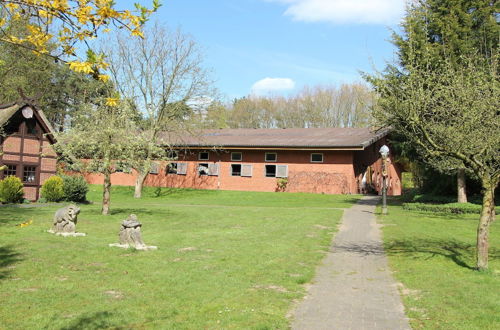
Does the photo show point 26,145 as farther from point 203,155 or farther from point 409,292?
point 409,292

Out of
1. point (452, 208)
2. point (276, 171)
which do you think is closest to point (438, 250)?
point (452, 208)

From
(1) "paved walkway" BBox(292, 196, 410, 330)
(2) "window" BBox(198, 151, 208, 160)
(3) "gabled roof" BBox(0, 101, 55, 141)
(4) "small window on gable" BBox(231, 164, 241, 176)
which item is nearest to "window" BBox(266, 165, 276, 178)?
(4) "small window on gable" BBox(231, 164, 241, 176)

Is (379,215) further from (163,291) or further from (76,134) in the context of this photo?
(163,291)

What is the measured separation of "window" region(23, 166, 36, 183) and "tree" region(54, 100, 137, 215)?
35.2 feet

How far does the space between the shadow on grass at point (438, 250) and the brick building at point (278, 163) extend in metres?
18.6

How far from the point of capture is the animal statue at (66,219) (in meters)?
12.5

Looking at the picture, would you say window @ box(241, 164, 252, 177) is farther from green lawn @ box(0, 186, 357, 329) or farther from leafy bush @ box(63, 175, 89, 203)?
green lawn @ box(0, 186, 357, 329)

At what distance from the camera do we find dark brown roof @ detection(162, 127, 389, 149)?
1299 inches

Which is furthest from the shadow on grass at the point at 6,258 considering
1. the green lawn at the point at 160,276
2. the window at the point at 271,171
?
the window at the point at 271,171

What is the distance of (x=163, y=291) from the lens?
7.09 meters

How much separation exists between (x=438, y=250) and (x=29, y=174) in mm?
23950

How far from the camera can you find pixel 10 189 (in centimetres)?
2400

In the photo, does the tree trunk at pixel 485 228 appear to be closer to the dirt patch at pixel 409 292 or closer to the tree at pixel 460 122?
the tree at pixel 460 122

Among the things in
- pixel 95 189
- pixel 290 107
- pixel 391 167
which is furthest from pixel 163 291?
pixel 290 107
